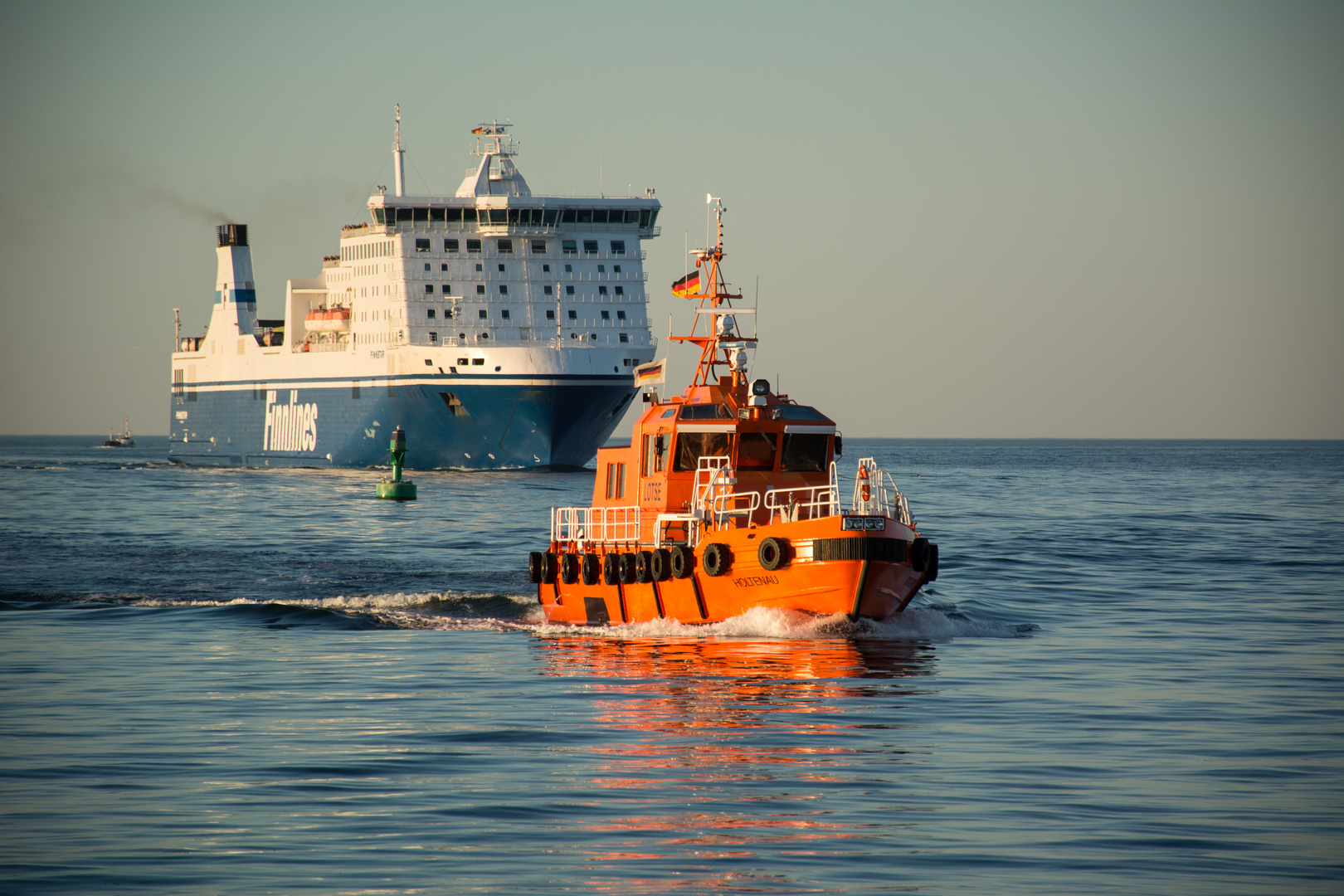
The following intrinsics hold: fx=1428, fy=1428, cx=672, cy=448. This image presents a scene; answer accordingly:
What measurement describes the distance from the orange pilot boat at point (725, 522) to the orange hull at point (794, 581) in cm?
2

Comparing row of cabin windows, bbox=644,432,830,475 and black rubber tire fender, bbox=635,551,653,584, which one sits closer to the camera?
black rubber tire fender, bbox=635,551,653,584

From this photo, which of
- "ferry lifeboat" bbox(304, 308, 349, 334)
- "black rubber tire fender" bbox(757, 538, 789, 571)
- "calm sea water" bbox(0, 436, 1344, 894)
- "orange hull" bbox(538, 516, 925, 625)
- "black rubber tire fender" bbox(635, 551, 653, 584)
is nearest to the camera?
"calm sea water" bbox(0, 436, 1344, 894)

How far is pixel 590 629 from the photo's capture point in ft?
68.8

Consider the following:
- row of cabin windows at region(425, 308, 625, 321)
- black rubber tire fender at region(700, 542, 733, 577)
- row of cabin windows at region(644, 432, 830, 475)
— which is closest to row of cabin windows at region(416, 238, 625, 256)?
row of cabin windows at region(425, 308, 625, 321)

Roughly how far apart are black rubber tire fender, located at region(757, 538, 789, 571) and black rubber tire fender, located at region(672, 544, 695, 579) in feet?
4.64

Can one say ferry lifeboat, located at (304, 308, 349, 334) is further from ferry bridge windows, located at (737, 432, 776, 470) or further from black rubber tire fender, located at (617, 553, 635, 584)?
ferry bridge windows, located at (737, 432, 776, 470)

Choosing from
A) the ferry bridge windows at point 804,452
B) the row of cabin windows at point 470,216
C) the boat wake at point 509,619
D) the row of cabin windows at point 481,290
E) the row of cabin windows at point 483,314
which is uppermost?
the row of cabin windows at point 470,216

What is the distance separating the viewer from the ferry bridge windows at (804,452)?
2083 centimetres

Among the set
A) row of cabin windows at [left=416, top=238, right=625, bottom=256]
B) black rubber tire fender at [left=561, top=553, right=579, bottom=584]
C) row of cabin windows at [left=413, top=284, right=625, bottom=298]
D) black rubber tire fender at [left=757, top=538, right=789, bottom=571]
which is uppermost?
row of cabin windows at [left=416, top=238, right=625, bottom=256]

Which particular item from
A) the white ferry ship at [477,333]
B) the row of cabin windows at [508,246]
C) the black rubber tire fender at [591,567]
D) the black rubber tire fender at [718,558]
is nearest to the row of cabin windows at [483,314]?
the white ferry ship at [477,333]

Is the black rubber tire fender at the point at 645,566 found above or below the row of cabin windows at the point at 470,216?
below

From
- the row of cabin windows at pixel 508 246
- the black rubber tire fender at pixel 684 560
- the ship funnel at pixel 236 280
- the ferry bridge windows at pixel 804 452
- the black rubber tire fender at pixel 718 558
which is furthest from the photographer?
the ship funnel at pixel 236 280

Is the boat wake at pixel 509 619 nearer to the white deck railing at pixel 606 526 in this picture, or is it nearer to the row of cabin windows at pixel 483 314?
the white deck railing at pixel 606 526

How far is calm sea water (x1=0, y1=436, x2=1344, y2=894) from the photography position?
895 centimetres
